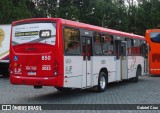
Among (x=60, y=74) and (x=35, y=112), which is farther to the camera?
(x=60, y=74)

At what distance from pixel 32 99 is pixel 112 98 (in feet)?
9.96

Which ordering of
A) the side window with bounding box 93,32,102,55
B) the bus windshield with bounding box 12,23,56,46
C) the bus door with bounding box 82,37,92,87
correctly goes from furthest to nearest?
the side window with bounding box 93,32,102,55 < the bus door with bounding box 82,37,92,87 < the bus windshield with bounding box 12,23,56,46

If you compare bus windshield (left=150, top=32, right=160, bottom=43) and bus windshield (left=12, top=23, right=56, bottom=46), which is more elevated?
bus windshield (left=150, top=32, right=160, bottom=43)

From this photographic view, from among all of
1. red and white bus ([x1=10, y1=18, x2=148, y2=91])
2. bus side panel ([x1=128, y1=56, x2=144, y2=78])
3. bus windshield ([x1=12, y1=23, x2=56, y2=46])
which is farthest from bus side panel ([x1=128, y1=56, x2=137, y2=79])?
bus windshield ([x1=12, y1=23, x2=56, y2=46])

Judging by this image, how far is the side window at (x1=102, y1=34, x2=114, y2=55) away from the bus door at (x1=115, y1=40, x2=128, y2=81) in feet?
2.43

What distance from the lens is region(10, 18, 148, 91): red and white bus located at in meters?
13.5

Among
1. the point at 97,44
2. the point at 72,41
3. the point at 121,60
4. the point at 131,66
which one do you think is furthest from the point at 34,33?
the point at 131,66

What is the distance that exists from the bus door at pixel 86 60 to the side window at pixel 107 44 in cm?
164

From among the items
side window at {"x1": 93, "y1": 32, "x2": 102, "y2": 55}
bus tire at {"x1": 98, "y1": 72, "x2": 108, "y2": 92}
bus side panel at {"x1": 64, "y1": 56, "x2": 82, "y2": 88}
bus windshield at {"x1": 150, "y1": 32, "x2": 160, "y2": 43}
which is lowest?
bus tire at {"x1": 98, "y1": 72, "x2": 108, "y2": 92}

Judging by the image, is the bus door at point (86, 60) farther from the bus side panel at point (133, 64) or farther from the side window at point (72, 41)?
the bus side panel at point (133, 64)

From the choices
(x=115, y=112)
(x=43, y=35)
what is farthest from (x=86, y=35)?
(x=115, y=112)

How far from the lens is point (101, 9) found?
49.9 m

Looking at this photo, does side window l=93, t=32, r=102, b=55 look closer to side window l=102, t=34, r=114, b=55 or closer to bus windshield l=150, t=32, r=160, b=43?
side window l=102, t=34, r=114, b=55

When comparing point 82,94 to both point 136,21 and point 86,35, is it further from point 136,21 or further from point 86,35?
point 136,21
